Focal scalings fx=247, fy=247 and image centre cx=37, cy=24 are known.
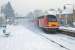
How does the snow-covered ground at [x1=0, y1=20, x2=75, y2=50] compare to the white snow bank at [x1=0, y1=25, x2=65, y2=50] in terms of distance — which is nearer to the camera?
the white snow bank at [x1=0, y1=25, x2=65, y2=50]

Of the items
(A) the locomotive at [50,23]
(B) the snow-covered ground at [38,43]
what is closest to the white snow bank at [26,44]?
(B) the snow-covered ground at [38,43]

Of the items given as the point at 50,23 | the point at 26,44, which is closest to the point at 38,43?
the point at 26,44

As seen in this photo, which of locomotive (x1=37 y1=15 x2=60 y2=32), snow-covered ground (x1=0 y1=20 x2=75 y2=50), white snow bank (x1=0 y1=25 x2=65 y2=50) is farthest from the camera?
locomotive (x1=37 y1=15 x2=60 y2=32)

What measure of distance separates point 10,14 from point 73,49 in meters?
34.0

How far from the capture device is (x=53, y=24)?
2552 centimetres

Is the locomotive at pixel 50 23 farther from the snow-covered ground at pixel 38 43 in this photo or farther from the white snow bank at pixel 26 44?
the white snow bank at pixel 26 44

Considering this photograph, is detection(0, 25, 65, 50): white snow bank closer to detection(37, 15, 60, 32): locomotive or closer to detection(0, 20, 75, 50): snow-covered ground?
detection(0, 20, 75, 50): snow-covered ground

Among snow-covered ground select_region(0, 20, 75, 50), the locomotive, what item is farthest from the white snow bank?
the locomotive

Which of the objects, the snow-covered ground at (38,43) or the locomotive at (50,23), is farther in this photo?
the locomotive at (50,23)

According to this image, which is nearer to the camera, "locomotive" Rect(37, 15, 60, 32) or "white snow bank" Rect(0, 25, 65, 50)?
"white snow bank" Rect(0, 25, 65, 50)

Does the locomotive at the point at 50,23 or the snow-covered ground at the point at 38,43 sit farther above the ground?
the locomotive at the point at 50,23

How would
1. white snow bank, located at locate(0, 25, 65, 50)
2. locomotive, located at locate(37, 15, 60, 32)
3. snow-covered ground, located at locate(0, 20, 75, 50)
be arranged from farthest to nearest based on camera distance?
locomotive, located at locate(37, 15, 60, 32), snow-covered ground, located at locate(0, 20, 75, 50), white snow bank, located at locate(0, 25, 65, 50)

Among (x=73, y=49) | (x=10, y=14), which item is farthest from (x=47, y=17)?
(x=10, y=14)

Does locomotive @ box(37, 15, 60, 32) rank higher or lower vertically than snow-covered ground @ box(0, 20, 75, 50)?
higher
